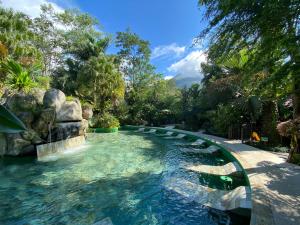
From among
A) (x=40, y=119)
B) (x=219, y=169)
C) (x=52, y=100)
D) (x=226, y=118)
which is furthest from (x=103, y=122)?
(x=219, y=169)

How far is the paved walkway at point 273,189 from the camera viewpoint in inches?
164

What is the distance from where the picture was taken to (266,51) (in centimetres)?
521

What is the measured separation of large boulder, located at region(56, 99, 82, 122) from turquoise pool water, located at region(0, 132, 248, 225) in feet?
10.8

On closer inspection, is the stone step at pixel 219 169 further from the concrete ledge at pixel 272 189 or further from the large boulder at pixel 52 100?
the large boulder at pixel 52 100

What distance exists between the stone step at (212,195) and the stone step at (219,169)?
4.17ft

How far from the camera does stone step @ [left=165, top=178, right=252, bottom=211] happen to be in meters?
5.32

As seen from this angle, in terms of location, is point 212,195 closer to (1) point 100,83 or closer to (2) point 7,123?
(2) point 7,123

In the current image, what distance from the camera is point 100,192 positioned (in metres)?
6.88

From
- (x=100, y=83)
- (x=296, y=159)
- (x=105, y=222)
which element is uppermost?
(x=100, y=83)

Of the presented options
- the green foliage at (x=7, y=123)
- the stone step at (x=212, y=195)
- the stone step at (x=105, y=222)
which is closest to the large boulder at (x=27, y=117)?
the stone step at (x=212, y=195)

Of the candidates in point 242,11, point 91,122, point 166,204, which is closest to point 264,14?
point 242,11

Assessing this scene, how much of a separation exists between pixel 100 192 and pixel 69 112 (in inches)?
335

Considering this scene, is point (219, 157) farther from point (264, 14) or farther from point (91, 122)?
point (91, 122)

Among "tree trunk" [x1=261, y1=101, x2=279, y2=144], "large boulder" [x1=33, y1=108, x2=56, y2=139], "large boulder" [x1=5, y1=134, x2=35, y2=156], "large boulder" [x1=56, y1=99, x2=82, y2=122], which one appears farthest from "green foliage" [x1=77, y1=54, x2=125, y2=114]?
"tree trunk" [x1=261, y1=101, x2=279, y2=144]
